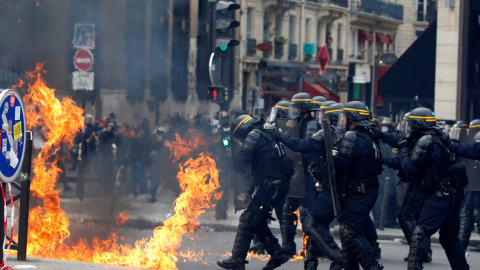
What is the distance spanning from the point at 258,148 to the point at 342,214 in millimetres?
1109

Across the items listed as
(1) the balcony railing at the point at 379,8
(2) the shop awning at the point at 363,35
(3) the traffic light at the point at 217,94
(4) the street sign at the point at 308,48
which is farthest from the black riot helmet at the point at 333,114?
(2) the shop awning at the point at 363,35

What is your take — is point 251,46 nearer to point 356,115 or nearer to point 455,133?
point 455,133

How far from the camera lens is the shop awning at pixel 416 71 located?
17.2 metres

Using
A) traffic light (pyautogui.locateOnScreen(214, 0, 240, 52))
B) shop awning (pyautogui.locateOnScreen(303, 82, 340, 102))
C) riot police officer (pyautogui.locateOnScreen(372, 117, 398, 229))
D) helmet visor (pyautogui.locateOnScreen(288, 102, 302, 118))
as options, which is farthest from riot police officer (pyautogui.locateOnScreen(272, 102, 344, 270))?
shop awning (pyautogui.locateOnScreen(303, 82, 340, 102))

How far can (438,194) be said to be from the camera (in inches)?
271

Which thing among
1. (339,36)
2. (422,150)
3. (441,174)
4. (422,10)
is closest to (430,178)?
(441,174)

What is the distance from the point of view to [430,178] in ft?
22.6

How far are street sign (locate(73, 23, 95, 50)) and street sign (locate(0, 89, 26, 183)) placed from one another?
4.11 m

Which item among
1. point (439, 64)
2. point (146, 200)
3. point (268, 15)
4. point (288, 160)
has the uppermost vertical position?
point (268, 15)

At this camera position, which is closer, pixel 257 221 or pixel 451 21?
pixel 257 221

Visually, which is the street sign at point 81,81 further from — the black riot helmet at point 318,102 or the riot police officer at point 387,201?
the riot police officer at point 387,201

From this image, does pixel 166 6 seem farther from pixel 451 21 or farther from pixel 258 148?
pixel 451 21

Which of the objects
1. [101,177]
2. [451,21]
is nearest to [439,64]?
[451,21]

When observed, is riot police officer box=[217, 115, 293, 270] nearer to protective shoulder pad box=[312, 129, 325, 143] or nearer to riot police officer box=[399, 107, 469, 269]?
protective shoulder pad box=[312, 129, 325, 143]
